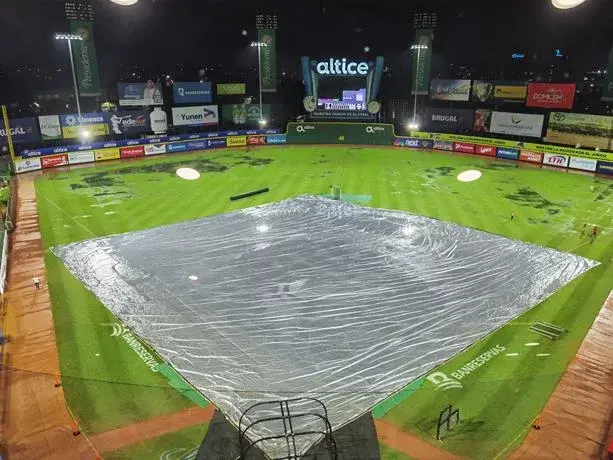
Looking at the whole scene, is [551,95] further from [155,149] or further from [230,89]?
[155,149]

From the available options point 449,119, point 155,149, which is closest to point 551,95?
point 449,119

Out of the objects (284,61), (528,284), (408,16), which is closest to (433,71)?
(408,16)

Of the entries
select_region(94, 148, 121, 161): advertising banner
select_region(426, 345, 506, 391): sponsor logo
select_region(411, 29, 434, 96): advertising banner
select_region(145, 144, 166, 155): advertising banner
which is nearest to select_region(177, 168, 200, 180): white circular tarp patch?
select_region(145, 144, 166, 155): advertising banner

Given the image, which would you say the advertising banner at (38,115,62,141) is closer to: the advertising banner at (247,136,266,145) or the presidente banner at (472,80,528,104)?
the advertising banner at (247,136,266,145)

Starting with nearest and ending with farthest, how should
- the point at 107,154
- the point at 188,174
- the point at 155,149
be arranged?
the point at 188,174 < the point at 107,154 < the point at 155,149

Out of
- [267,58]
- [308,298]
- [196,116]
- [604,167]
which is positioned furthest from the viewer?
[196,116]

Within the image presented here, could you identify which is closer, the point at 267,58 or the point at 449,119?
the point at 267,58

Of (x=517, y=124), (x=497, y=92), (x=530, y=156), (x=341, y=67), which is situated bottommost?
(x=530, y=156)
